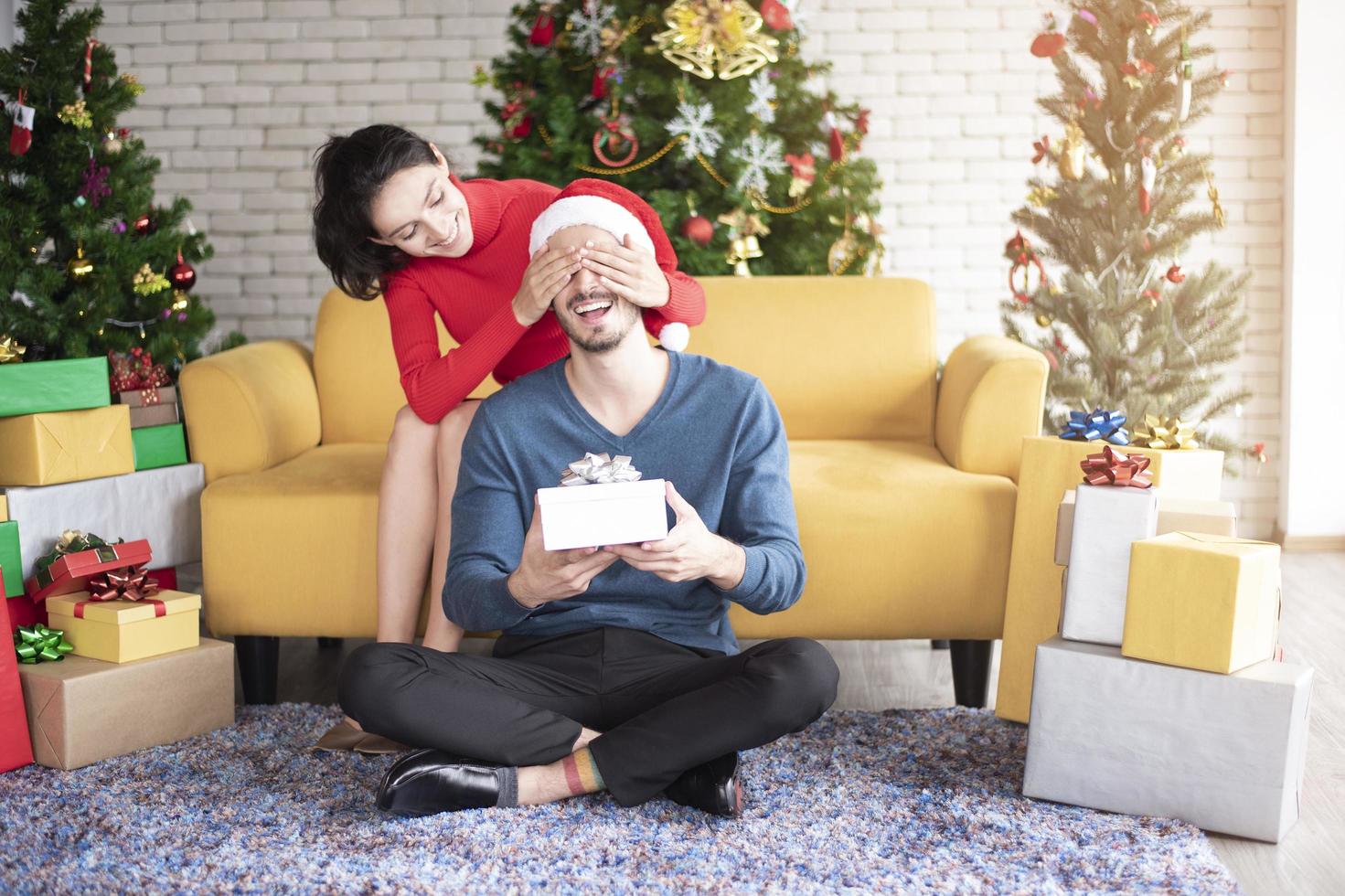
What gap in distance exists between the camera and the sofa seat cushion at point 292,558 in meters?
2.26

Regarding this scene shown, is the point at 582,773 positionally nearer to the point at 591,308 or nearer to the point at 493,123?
the point at 591,308

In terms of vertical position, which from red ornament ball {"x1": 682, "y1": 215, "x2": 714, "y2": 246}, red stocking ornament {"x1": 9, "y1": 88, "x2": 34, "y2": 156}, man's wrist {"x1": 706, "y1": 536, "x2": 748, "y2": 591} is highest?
red stocking ornament {"x1": 9, "y1": 88, "x2": 34, "y2": 156}

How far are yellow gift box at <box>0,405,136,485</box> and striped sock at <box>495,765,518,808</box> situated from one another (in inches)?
41.9

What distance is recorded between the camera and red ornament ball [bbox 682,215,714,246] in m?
3.12

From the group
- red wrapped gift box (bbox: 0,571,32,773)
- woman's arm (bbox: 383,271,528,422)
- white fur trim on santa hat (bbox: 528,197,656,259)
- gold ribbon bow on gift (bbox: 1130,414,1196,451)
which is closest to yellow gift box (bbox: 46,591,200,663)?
red wrapped gift box (bbox: 0,571,32,773)

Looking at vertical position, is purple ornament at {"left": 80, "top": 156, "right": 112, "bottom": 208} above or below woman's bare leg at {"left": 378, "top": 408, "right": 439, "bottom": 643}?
above

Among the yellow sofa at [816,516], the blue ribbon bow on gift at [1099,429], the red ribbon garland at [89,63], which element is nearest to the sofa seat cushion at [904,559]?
the yellow sofa at [816,516]

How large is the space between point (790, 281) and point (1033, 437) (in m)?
0.91

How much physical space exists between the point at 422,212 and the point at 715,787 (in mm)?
961

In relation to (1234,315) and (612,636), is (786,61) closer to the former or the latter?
(1234,315)

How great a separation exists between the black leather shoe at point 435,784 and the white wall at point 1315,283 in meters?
3.01

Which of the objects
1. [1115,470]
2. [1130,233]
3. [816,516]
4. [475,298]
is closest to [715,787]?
[816,516]

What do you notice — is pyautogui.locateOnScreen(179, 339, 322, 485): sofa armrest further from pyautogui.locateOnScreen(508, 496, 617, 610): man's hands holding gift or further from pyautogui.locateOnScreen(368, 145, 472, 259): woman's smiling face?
pyautogui.locateOnScreen(508, 496, 617, 610): man's hands holding gift

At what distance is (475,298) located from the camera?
216cm
